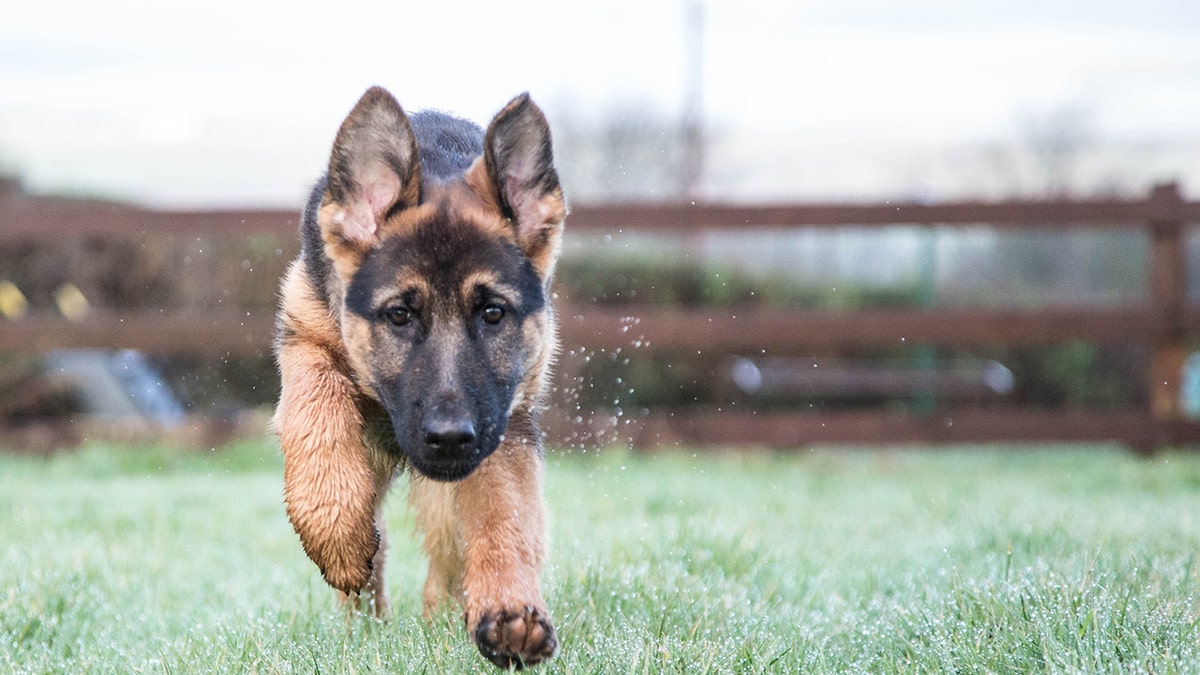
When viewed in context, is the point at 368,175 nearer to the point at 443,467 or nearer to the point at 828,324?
the point at 443,467

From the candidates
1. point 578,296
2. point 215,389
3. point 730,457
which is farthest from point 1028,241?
point 215,389

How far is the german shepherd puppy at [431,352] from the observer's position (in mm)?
3033

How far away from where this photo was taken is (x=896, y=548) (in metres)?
5.30

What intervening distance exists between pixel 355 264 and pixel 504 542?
0.89 meters

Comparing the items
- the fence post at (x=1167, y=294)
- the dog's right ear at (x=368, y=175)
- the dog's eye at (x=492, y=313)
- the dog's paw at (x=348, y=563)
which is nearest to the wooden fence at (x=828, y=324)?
the fence post at (x=1167, y=294)

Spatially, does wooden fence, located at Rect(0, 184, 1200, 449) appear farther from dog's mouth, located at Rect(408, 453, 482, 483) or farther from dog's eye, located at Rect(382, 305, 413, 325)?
dog's mouth, located at Rect(408, 453, 482, 483)

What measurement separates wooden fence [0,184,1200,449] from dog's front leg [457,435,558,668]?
220 inches

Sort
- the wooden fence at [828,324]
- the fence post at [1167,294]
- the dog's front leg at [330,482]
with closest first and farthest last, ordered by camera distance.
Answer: the dog's front leg at [330,482], the wooden fence at [828,324], the fence post at [1167,294]

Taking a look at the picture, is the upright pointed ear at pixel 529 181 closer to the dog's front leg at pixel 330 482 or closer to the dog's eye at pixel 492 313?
the dog's eye at pixel 492 313

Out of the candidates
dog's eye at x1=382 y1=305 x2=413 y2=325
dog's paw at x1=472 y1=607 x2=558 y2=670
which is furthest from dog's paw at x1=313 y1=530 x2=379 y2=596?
dog's eye at x1=382 y1=305 x2=413 y2=325

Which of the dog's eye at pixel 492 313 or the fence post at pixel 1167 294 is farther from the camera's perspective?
the fence post at pixel 1167 294

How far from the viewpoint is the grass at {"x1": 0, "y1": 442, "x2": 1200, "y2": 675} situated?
3.01 metres

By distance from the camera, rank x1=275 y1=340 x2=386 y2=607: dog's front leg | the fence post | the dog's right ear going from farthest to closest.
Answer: the fence post → the dog's right ear → x1=275 y1=340 x2=386 y2=607: dog's front leg

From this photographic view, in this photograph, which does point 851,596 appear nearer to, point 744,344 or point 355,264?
point 355,264
